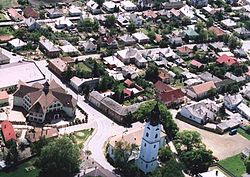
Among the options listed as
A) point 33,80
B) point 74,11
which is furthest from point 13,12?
point 33,80

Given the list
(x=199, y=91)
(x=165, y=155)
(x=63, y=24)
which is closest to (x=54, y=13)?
(x=63, y=24)

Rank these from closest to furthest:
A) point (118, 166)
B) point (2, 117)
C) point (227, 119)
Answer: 1. point (118, 166)
2. point (2, 117)
3. point (227, 119)

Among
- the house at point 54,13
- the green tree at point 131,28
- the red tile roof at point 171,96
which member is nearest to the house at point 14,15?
the house at point 54,13

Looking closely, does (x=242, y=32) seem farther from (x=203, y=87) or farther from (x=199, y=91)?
(x=199, y=91)

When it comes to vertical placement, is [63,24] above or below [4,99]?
above

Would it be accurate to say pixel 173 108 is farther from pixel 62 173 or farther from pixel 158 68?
pixel 62 173

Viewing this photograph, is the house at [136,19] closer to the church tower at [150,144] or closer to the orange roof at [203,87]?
the orange roof at [203,87]

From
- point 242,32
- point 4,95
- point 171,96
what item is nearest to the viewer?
point 4,95
